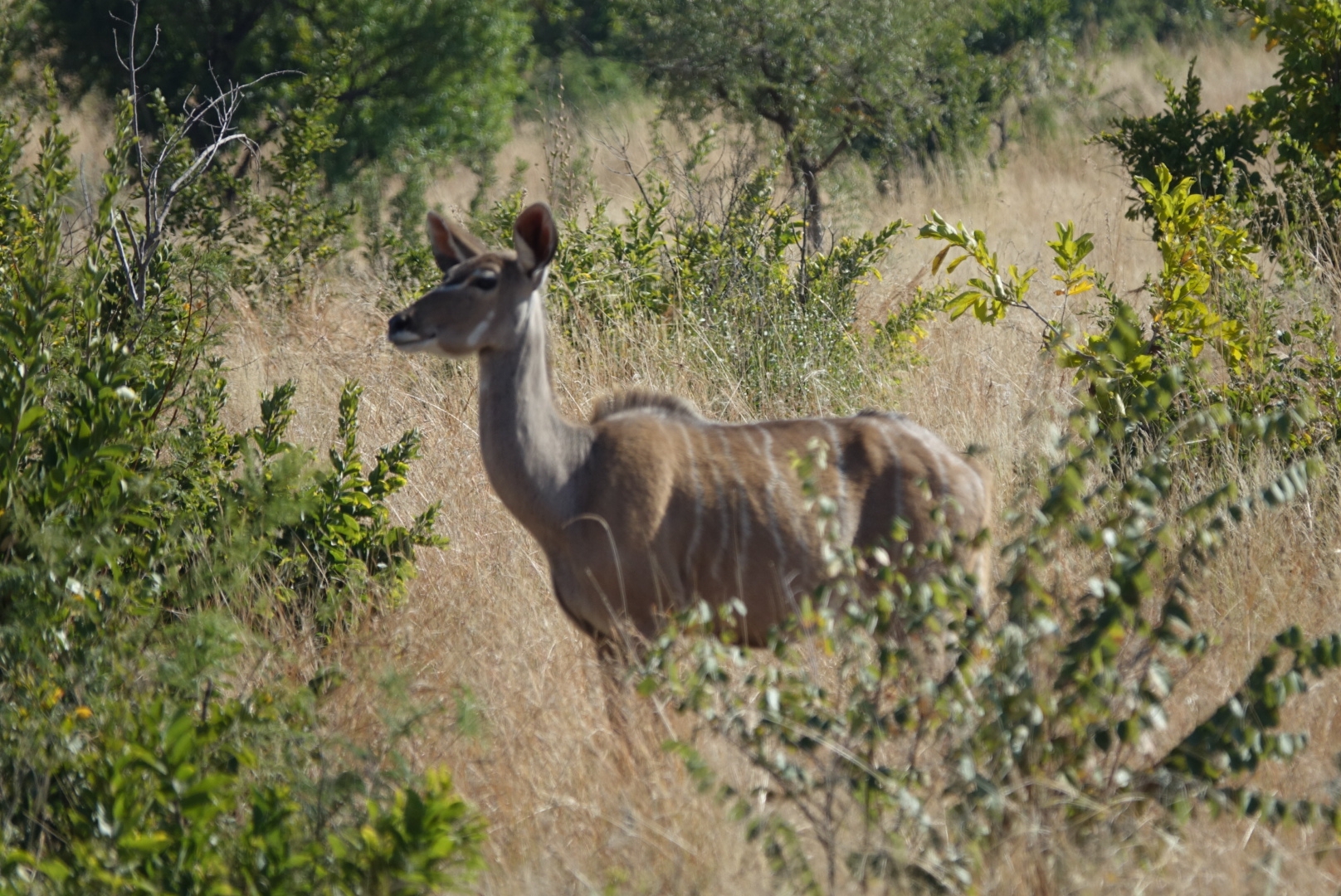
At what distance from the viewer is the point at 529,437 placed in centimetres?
421

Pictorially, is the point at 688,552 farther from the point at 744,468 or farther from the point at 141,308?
the point at 141,308

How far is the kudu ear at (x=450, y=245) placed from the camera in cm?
463

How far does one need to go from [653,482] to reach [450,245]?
1.22m

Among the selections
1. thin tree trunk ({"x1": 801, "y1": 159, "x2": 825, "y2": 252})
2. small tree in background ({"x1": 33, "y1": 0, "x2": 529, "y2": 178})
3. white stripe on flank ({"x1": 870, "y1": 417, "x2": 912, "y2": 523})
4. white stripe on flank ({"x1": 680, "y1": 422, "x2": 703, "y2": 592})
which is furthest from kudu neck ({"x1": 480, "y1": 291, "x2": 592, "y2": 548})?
small tree in background ({"x1": 33, "y1": 0, "x2": 529, "y2": 178})

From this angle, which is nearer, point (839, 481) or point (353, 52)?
point (839, 481)

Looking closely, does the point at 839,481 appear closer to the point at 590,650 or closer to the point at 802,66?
the point at 590,650

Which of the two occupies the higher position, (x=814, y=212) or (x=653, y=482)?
(x=653, y=482)

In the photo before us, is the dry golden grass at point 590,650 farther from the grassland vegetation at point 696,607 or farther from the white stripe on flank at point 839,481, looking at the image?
the white stripe on flank at point 839,481

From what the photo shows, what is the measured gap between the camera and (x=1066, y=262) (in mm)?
5441

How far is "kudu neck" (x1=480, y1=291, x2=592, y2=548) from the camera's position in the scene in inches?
163

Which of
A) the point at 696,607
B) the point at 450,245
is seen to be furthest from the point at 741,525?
the point at 450,245

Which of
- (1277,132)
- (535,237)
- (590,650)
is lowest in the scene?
(590,650)

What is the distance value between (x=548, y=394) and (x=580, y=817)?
1370mm

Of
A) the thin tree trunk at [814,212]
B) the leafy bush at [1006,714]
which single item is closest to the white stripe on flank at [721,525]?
the leafy bush at [1006,714]
